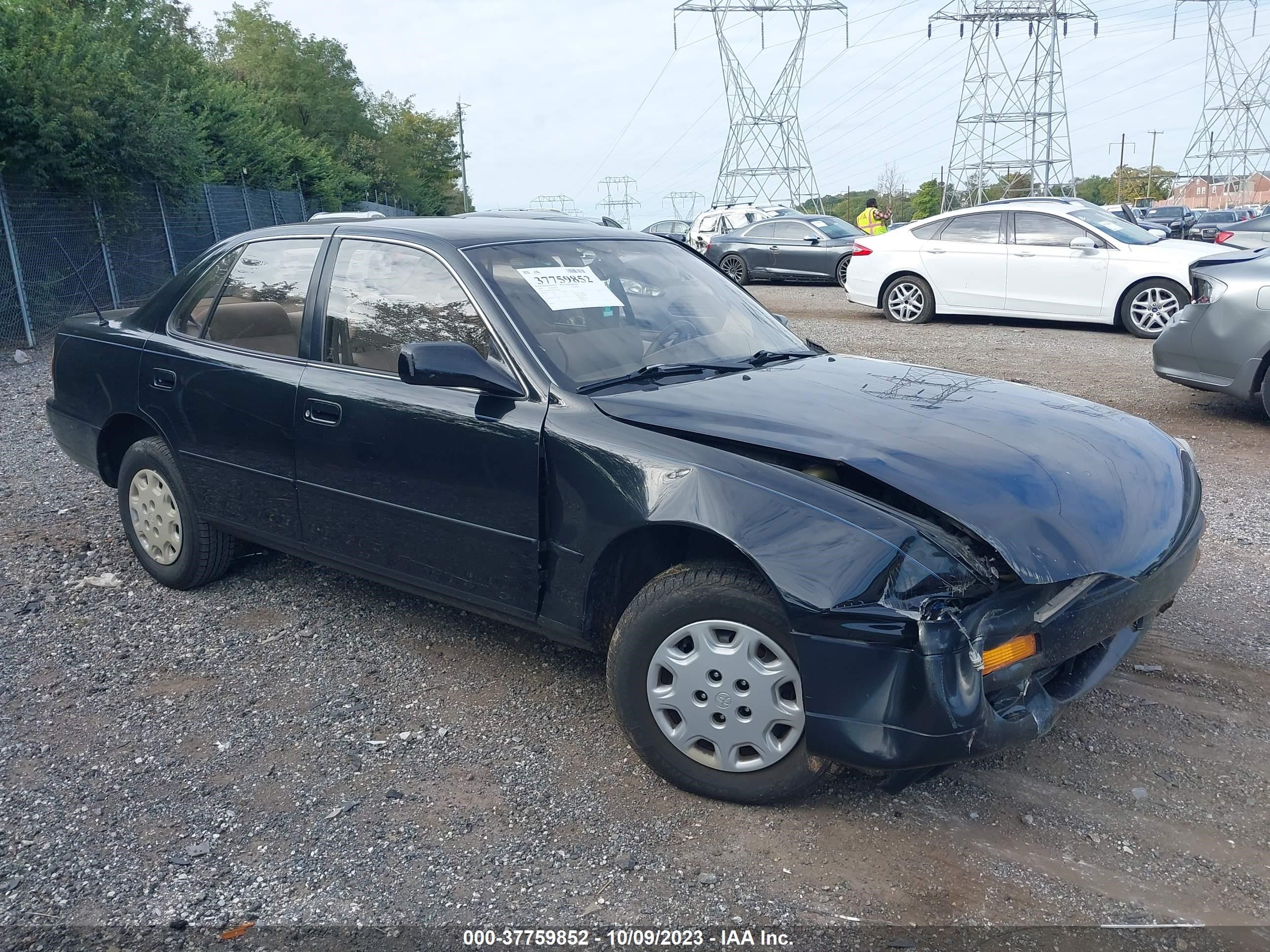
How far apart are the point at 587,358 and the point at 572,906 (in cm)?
179

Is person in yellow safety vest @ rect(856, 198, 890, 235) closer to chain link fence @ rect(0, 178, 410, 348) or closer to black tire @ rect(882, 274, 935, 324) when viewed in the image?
black tire @ rect(882, 274, 935, 324)

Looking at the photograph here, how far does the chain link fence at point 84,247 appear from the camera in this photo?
1315cm

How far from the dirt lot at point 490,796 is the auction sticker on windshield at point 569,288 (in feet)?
4.62

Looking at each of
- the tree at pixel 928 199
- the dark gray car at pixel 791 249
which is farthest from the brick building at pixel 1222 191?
the dark gray car at pixel 791 249

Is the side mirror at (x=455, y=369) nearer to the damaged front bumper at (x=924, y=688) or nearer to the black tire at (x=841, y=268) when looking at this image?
the damaged front bumper at (x=924, y=688)

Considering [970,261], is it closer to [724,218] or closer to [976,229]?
[976,229]

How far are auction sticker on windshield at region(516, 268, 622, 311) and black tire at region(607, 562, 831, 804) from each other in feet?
3.88

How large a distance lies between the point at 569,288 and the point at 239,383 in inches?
58.8

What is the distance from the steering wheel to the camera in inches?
153

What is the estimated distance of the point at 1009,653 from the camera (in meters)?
2.77

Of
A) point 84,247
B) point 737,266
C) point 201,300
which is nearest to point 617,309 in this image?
point 201,300

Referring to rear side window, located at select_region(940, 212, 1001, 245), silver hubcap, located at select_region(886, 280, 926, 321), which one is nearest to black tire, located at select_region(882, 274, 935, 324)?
silver hubcap, located at select_region(886, 280, 926, 321)

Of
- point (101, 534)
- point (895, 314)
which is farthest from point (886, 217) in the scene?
point (101, 534)

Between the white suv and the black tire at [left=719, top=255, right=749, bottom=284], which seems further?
the white suv
